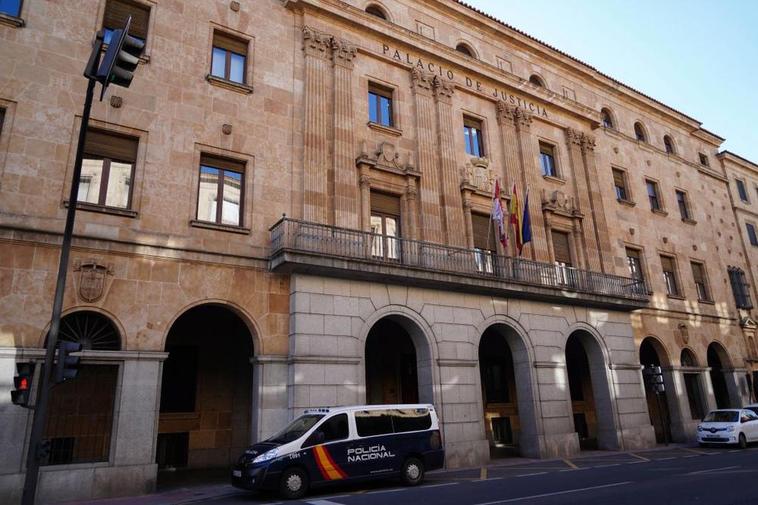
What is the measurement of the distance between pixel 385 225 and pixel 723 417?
613 inches

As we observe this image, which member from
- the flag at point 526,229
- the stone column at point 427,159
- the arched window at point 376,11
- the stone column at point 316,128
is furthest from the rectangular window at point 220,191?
the flag at point 526,229

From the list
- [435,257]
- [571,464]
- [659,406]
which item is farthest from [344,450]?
[659,406]

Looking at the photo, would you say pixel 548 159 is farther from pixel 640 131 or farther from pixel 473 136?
pixel 640 131

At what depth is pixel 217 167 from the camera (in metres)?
15.9

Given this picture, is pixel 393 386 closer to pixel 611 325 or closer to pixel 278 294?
pixel 278 294

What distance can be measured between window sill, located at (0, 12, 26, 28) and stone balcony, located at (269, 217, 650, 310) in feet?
27.3

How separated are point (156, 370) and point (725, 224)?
3370 cm

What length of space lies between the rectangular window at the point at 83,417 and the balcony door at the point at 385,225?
8.49 m

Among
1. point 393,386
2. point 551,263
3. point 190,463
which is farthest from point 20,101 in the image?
point 551,263

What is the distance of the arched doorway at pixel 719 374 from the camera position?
28.0 meters

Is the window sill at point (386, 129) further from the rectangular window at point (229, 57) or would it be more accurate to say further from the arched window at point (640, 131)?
the arched window at point (640, 131)

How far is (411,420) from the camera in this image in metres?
13.6

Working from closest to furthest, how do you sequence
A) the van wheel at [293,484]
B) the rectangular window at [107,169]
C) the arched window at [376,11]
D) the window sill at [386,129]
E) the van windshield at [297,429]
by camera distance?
the van wheel at [293,484] < the van windshield at [297,429] < the rectangular window at [107,169] < the window sill at [386,129] < the arched window at [376,11]

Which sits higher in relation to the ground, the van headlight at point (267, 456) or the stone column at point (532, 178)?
the stone column at point (532, 178)
